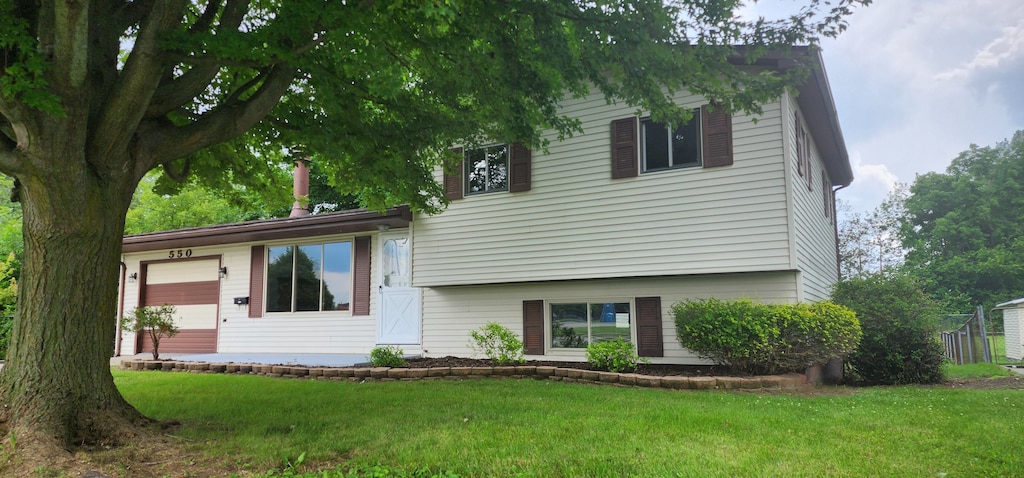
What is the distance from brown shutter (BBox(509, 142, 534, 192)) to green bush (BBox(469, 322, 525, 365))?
2351 mm

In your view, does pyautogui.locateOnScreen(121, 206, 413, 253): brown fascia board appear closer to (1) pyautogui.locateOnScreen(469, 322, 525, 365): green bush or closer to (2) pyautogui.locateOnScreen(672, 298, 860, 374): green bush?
(1) pyautogui.locateOnScreen(469, 322, 525, 365): green bush

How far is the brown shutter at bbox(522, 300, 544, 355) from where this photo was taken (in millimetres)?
9922

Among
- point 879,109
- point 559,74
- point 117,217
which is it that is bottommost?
point 117,217

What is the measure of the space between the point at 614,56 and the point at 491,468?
144 inches

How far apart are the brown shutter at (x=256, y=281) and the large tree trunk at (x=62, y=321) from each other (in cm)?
838

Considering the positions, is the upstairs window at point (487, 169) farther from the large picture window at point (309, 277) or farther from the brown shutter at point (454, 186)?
the large picture window at point (309, 277)

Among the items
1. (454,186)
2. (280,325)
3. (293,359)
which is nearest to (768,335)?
(454,186)

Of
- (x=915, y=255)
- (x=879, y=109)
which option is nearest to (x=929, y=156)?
(x=879, y=109)

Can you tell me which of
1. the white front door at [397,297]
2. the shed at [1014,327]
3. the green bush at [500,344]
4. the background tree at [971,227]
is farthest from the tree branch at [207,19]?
the background tree at [971,227]

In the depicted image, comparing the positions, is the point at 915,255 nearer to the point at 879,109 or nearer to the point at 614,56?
the point at 879,109

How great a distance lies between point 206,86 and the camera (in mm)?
5461

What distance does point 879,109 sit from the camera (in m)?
47.1

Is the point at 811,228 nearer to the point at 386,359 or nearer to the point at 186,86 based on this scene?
the point at 386,359

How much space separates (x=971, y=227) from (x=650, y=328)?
32.5 metres
